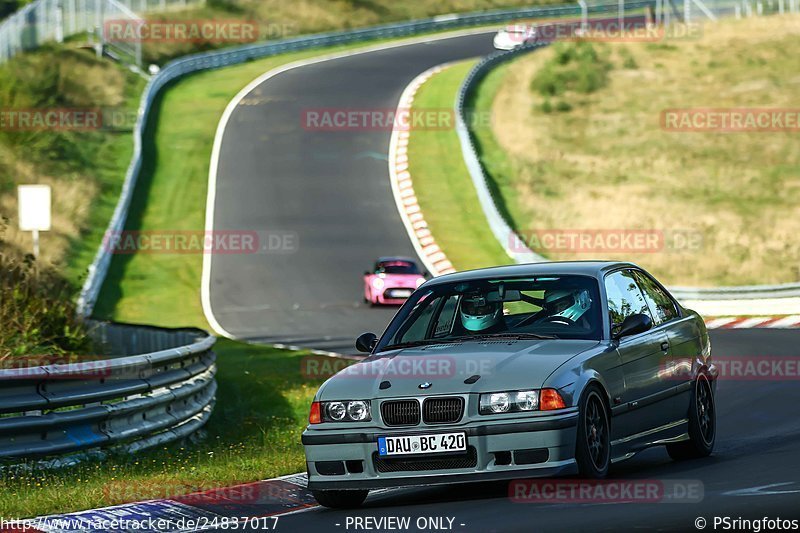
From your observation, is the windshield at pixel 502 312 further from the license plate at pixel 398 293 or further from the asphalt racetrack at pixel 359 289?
the license plate at pixel 398 293

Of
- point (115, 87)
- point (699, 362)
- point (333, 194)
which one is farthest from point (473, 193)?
point (699, 362)

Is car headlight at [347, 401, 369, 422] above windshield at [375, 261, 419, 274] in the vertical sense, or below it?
above

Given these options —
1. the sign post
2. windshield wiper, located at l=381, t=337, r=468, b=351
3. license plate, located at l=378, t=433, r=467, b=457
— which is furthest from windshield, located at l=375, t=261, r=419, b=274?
license plate, located at l=378, t=433, r=467, b=457

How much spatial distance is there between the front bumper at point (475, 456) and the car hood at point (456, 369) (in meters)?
0.23

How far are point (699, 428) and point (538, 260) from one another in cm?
2282

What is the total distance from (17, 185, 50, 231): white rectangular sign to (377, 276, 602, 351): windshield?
15.8 metres

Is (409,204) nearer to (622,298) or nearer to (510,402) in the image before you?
(622,298)

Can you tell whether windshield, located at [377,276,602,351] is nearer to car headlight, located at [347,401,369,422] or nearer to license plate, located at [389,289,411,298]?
car headlight, located at [347,401,369,422]

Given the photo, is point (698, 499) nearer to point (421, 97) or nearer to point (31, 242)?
point (31, 242)

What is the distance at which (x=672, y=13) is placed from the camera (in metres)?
81.5

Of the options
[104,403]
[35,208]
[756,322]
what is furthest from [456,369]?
[756,322]

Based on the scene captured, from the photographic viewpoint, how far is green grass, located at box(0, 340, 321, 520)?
9.35 m

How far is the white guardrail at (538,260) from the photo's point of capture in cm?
2702

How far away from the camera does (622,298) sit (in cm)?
1006
